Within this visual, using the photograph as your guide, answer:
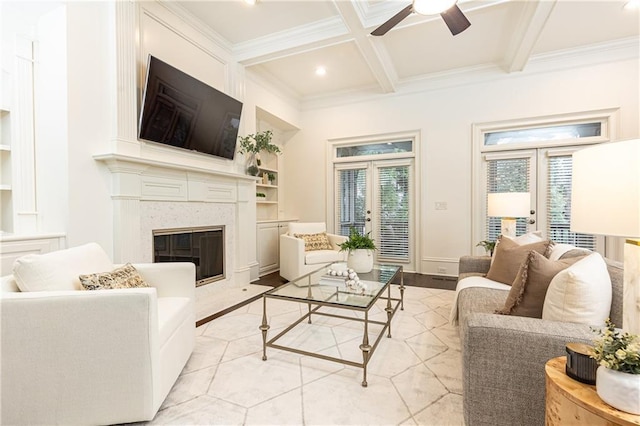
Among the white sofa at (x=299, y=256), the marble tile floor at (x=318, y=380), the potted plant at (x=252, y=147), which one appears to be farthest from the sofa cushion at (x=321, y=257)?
the potted plant at (x=252, y=147)

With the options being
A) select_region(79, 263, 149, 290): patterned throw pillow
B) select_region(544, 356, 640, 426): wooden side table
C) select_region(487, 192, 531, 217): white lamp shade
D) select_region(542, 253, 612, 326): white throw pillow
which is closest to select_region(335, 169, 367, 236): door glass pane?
select_region(487, 192, 531, 217): white lamp shade

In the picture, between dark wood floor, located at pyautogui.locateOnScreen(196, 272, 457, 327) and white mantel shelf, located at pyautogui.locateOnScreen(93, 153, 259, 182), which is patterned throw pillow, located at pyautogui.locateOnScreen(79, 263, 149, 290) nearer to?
white mantel shelf, located at pyautogui.locateOnScreen(93, 153, 259, 182)

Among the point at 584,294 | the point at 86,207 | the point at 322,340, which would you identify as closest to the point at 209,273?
the point at 86,207

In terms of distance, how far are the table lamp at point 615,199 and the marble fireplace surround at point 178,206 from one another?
9.92 feet

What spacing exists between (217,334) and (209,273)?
1347 millimetres

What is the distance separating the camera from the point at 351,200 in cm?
545

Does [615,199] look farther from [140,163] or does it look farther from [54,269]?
[140,163]

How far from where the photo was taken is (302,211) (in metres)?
5.71

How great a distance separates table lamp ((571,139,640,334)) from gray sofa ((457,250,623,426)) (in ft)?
0.80

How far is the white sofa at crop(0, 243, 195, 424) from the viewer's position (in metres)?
1.31

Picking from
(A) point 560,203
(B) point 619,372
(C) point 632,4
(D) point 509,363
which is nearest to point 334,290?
(D) point 509,363

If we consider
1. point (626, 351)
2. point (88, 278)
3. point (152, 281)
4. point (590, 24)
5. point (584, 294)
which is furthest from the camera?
point (590, 24)

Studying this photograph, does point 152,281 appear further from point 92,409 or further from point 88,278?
point 92,409

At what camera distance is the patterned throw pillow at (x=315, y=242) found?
4.39 m
